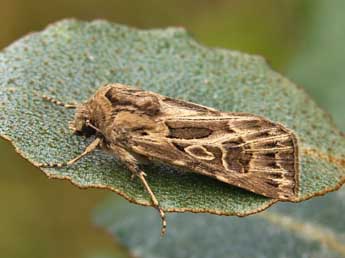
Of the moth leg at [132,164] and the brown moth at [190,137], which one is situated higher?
the brown moth at [190,137]

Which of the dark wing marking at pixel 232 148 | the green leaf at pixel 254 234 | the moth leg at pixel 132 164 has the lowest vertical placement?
the green leaf at pixel 254 234

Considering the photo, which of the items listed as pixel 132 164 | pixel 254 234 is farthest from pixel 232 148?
pixel 254 234

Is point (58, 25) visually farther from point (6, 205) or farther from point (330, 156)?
point (6, 205)

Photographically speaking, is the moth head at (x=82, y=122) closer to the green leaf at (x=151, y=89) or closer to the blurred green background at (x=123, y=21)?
the green leaf at (x=151, y=89)

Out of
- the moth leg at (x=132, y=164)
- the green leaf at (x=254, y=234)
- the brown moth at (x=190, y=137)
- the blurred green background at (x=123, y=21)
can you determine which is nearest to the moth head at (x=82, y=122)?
the brown moth at (x=190, y=137)

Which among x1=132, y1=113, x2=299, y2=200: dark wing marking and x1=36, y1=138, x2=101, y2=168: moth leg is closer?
x1=36, y1=138, x2=101, y2=168: moth leg

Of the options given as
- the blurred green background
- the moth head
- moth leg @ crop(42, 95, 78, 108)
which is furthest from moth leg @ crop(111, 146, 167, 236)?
the blurred green background

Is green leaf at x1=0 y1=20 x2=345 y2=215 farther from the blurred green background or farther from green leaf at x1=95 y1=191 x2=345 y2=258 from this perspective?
the blurred green background

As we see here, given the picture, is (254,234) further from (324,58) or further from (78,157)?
(324,58)
